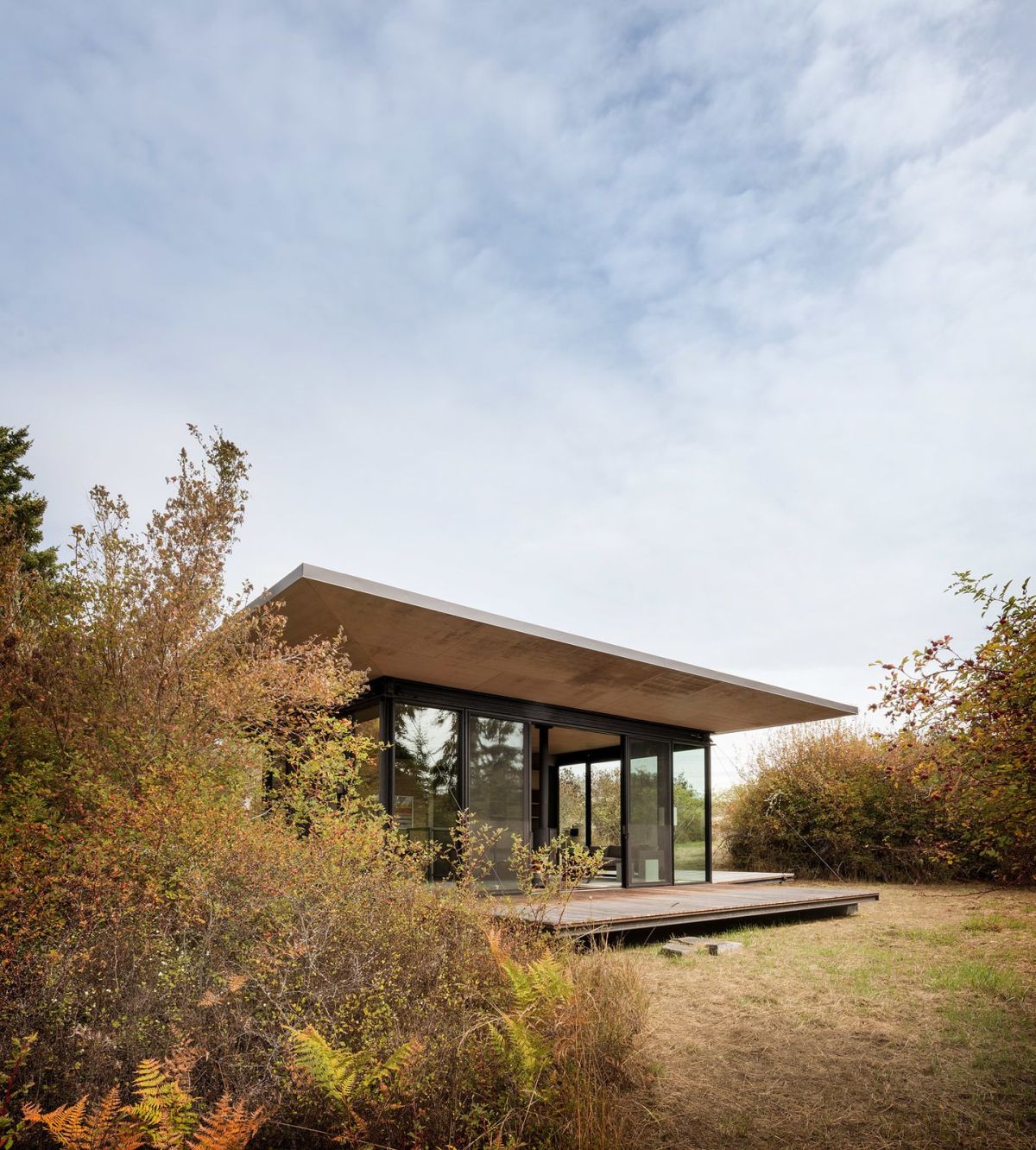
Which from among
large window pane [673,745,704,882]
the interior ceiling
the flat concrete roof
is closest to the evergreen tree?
the interior ceiling

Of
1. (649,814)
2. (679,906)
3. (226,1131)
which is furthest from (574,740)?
(226,1131)

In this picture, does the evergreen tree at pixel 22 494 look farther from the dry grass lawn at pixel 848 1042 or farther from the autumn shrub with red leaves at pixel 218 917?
the dry grass lawn at pixel 848 1042

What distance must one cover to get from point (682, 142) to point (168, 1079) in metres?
8.52

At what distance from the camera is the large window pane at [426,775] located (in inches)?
338

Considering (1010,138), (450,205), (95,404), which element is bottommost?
(95,404)

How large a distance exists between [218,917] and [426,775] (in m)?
5.25

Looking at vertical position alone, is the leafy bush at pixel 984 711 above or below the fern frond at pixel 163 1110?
above

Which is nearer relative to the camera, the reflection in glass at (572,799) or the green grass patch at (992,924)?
the green grass patch at (992,924)

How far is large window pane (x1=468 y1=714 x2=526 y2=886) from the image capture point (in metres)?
9.11

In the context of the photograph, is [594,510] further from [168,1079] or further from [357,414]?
[168,1079]

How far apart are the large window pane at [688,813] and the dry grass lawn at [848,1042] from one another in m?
4.03

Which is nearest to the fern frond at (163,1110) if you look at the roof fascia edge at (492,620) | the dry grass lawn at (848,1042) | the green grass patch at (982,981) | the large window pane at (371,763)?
the dry grass lawn at (848,1042)

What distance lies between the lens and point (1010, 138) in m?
6.29

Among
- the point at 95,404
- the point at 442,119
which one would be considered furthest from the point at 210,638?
the point at 442,119
